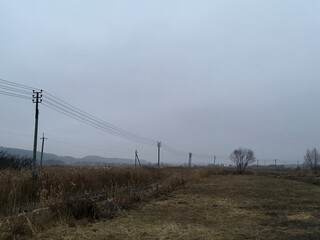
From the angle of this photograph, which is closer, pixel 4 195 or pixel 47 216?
pixel 47 216

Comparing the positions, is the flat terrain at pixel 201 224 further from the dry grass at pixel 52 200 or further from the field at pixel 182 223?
the dry grass at pixel 52 200

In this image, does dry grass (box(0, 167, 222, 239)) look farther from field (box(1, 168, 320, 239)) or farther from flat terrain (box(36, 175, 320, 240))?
flat terrain (box(36, 175, 320, 240))

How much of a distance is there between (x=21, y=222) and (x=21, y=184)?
688 centimetres

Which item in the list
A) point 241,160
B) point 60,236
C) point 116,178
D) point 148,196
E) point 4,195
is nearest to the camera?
point 60,236

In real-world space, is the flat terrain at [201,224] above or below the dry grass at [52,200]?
below

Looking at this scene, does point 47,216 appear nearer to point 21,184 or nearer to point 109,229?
point 109,229

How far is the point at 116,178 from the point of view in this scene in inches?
1082

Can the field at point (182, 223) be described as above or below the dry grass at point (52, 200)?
below

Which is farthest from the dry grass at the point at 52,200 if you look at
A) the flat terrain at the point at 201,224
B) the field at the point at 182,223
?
the flat terrain at the point at 201,224

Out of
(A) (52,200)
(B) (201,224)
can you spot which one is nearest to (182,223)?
(B) (201,224)

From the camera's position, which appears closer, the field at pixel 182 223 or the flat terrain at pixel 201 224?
the field at pixel 182 223

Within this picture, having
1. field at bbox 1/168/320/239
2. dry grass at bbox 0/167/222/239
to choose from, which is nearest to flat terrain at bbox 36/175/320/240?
field at bbox 1/168/320/239

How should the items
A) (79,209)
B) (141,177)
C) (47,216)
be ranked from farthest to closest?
(141,177) < (79,209) < (47,216)

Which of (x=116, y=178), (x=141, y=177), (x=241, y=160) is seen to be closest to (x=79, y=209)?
(x=116, y=178)
